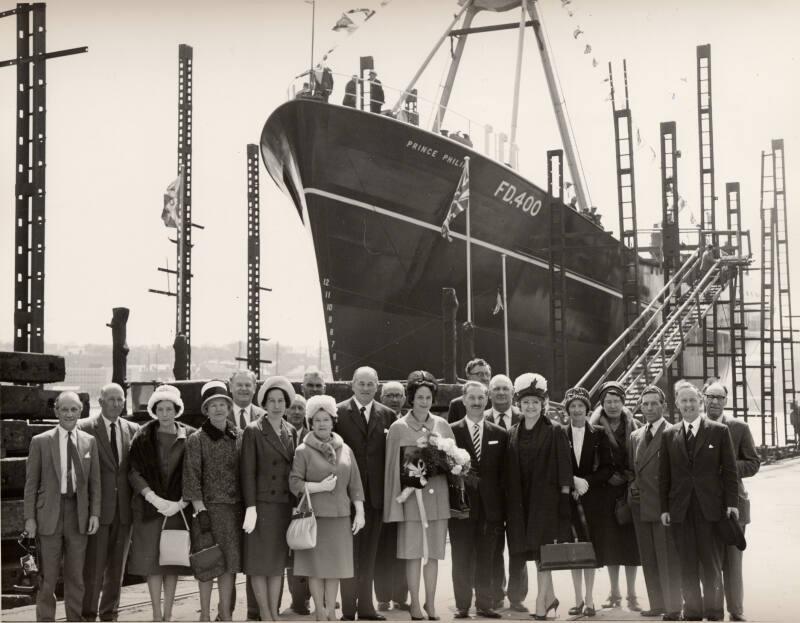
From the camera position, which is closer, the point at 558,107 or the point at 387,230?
the point at 387,230

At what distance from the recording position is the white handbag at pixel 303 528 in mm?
5262

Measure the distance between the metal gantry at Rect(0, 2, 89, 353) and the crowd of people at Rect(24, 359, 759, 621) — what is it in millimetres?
2858

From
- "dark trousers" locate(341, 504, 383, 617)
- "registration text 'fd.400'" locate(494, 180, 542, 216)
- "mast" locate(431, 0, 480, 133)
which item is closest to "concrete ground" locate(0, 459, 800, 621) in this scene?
"dark trousers" locate(341, 504, 383, 617)

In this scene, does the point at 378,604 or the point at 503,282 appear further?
the point at 503,282

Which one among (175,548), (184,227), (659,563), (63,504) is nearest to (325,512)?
(175,548)

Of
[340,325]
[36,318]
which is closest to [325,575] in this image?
[36,318]

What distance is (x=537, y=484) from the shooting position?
18.8 feet

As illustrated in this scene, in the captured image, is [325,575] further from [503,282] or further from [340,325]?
[503,282]

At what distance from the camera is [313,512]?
5.38 meters

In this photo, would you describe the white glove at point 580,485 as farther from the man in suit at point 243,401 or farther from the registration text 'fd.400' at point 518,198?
the registration text 'fd.400' at point 518,198

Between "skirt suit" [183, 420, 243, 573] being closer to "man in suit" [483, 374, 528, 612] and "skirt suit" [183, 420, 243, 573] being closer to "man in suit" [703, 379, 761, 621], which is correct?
"man in suit" [483, 374, 528, 612]

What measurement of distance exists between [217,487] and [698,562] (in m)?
2.63

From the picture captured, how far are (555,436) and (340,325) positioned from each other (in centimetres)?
1244

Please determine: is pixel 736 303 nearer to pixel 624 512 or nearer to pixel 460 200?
pixel 460 200
